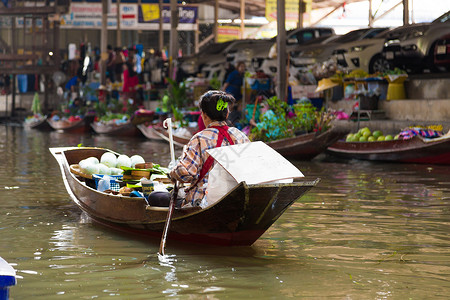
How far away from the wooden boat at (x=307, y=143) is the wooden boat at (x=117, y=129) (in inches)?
413

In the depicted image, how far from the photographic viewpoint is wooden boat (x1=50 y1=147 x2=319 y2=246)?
530 cm

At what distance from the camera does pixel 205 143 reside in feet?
18.6

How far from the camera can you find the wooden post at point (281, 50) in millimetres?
16141

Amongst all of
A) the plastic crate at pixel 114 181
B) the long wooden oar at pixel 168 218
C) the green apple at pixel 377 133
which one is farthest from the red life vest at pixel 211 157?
the green apple at pixel 377 133

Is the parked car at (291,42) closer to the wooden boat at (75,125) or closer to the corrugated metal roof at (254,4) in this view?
the wooden boat at (75,125)

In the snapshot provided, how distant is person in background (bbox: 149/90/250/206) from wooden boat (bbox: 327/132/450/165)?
6914 millimetres

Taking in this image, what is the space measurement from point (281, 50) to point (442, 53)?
3.58 metres

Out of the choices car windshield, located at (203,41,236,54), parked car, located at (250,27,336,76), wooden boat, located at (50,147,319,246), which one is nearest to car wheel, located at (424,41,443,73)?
parked car, located at (250,27,336,76)

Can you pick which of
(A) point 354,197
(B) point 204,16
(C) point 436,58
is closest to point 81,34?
(B) point 204,16

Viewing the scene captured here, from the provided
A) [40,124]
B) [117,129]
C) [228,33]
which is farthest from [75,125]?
[228,33]

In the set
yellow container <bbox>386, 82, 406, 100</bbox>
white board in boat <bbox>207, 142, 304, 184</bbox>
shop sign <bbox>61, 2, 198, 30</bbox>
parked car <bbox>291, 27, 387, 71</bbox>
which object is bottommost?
white board in boat <bbox>207, 142, 304, 184</bbox>

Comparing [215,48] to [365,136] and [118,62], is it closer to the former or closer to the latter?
[118,62]

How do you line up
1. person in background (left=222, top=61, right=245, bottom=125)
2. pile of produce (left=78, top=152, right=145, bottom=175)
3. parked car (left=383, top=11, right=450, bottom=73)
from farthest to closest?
person in background (left=222, top=61, right=245, bottom=125) → parked car (left=383, top=11, right=450, bottom=73) → pile of produce (left=78, top=152, right=145, bottom=175)

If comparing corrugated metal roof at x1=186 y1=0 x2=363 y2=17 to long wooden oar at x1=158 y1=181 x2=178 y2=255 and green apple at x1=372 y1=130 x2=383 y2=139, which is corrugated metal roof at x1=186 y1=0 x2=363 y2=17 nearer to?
green apple at x1=372 y1=130 x2=383 y2=139
